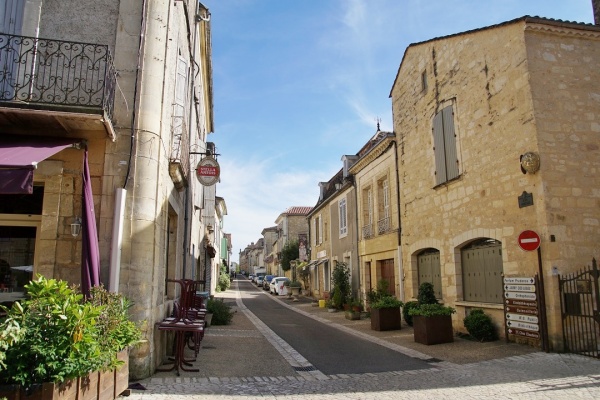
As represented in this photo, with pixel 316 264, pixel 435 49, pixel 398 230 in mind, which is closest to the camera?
pixel 435 49

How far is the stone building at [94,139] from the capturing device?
5.57 m

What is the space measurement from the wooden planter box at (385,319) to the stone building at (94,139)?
6386 millimetres

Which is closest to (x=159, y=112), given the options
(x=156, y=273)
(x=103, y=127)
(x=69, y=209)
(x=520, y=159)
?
(x=103, y=127)

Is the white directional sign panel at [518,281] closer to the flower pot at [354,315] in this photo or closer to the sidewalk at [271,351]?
the sidewalk at [271,351]

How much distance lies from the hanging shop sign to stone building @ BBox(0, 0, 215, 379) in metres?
2.42

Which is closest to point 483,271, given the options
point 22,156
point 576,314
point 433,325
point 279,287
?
point 433,325

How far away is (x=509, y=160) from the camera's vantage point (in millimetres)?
8742

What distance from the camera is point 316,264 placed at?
934 inches

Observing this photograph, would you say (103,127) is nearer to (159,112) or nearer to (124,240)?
(159,112)

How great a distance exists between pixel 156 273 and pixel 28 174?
83.7 inches

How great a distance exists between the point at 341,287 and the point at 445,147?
850 cm

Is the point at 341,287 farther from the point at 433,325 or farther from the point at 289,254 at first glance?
the point at 289,254

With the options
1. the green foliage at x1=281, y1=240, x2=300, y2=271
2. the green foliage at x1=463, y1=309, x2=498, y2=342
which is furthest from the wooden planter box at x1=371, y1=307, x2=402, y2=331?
the green foliage at x1=281, y1=240, x2=300, y2=271


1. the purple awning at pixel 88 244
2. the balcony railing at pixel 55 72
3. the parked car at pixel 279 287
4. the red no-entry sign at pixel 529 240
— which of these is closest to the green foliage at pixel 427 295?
the red no-entry sign at pixel 529 240
